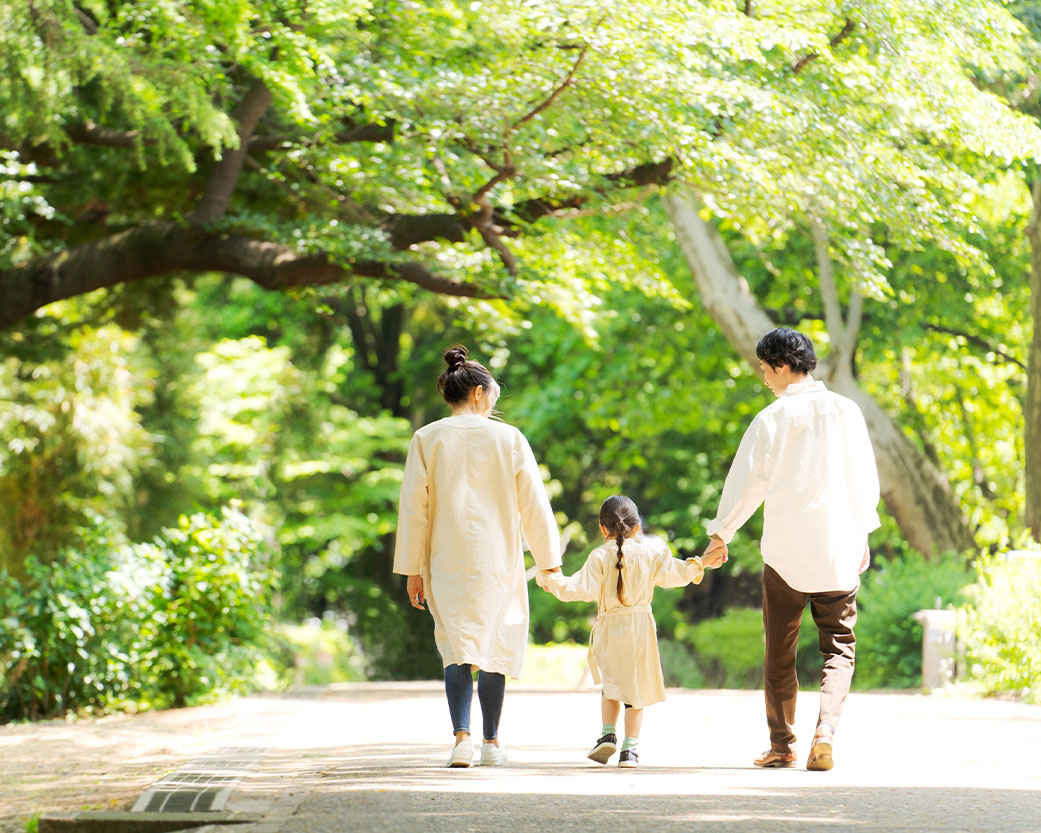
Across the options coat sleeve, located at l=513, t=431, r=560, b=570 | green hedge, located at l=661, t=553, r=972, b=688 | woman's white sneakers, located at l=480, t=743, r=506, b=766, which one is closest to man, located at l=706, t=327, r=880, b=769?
coat sleeve, located at l=513, t=431, r=560, b=570

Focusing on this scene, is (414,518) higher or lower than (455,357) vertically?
lower

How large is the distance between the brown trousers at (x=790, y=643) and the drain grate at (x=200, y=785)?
2358 mm

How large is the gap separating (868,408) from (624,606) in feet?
35.6

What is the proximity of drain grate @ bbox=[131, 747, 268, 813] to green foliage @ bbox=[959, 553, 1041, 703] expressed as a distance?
6.40 m

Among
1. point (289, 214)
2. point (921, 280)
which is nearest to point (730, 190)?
point (289, 214)

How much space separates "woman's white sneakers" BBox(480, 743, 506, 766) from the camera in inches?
220

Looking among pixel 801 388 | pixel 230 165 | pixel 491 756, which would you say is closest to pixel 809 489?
pixel 801 388

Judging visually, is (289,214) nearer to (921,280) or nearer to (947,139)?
(947,139)

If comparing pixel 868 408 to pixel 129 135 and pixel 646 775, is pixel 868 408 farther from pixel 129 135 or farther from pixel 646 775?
pixel 646 775

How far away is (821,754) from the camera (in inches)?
210

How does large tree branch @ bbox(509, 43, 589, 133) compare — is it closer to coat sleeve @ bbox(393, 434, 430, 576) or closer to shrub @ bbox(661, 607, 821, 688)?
coat sleeve @ bbox(393, 434, 430, 576)

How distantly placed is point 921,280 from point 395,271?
30.2 ft

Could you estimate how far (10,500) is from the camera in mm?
15961

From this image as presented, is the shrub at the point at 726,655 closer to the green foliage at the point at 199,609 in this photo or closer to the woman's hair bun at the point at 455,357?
the green foliage at the point at 199,609
